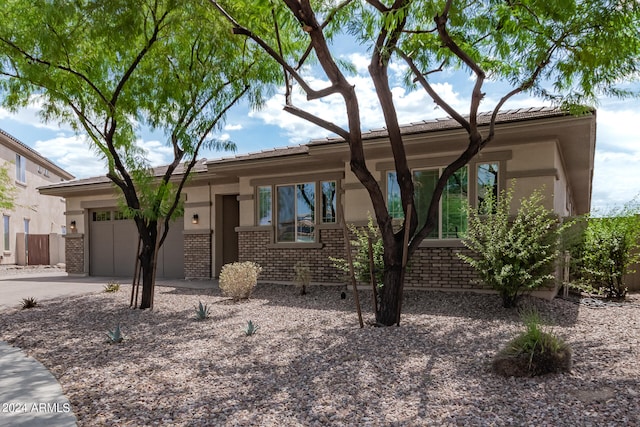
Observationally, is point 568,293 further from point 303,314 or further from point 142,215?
point 142,215

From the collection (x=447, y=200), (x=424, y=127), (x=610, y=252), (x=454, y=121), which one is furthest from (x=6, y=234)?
(x=610, y=252)

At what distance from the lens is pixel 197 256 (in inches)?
591

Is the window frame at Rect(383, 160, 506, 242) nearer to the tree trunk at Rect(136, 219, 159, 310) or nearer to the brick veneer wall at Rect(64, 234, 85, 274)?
the tree trunk at Rect(136, 219, 159, 310)

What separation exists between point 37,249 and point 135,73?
68.9 feet

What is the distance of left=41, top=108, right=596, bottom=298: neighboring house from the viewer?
9.30 m

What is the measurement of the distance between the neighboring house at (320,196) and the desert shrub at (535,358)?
4.49m

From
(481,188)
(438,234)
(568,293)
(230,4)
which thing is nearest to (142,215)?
(230,4)

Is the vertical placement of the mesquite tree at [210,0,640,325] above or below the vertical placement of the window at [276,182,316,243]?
above

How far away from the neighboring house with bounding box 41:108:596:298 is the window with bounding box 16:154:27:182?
34.3 feet

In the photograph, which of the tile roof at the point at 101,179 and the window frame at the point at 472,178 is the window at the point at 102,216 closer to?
the tile roof at the point at 101,179

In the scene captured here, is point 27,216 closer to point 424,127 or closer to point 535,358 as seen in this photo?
point 424,127

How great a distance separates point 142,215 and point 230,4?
4181mm

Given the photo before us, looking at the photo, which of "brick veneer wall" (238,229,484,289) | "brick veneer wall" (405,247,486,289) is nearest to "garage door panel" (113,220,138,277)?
"brick veneer wall" (238,229,484,289)

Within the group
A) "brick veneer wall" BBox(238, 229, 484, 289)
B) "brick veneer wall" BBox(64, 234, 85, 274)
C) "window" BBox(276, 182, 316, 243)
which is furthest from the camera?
"brick veneer wall" BBox(64, 234, 85, 274)
